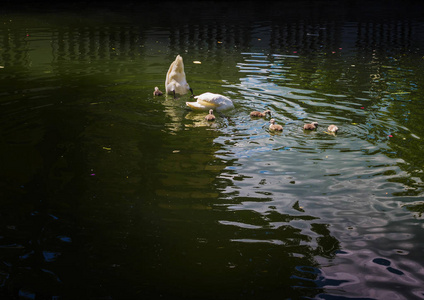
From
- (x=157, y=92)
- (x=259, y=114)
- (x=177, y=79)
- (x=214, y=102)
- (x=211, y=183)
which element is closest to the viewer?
(x=211, y=183)

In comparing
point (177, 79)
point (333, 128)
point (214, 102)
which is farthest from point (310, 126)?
point (177, 79)

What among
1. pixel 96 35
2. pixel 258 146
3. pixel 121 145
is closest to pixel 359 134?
pixel 258 146

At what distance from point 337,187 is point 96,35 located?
1460 cm

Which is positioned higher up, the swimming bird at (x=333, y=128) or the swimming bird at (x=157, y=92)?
the swimming bird at (x=157, y=92)

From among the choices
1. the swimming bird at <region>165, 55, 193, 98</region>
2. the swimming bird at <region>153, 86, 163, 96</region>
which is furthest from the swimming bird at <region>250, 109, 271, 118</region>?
the swimming bird at <region>153, 86, 163, 96</region>

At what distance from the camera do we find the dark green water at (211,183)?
4.73m

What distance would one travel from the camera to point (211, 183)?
21.9ft

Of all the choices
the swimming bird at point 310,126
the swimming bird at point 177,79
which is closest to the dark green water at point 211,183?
the swimming bird at point 310,126

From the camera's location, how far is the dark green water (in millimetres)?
4727

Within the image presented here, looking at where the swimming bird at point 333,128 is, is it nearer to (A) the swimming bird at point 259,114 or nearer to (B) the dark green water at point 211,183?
(B) the dark green water at point 211,183

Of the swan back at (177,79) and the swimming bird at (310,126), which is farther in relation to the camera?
the swan back at (177,79)

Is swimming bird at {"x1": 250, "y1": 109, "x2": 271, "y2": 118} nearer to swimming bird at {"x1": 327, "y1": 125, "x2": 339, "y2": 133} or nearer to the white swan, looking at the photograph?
the white swan

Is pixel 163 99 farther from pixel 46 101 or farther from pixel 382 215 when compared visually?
pixel 382 215

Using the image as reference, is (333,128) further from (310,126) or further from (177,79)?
(177,79)
